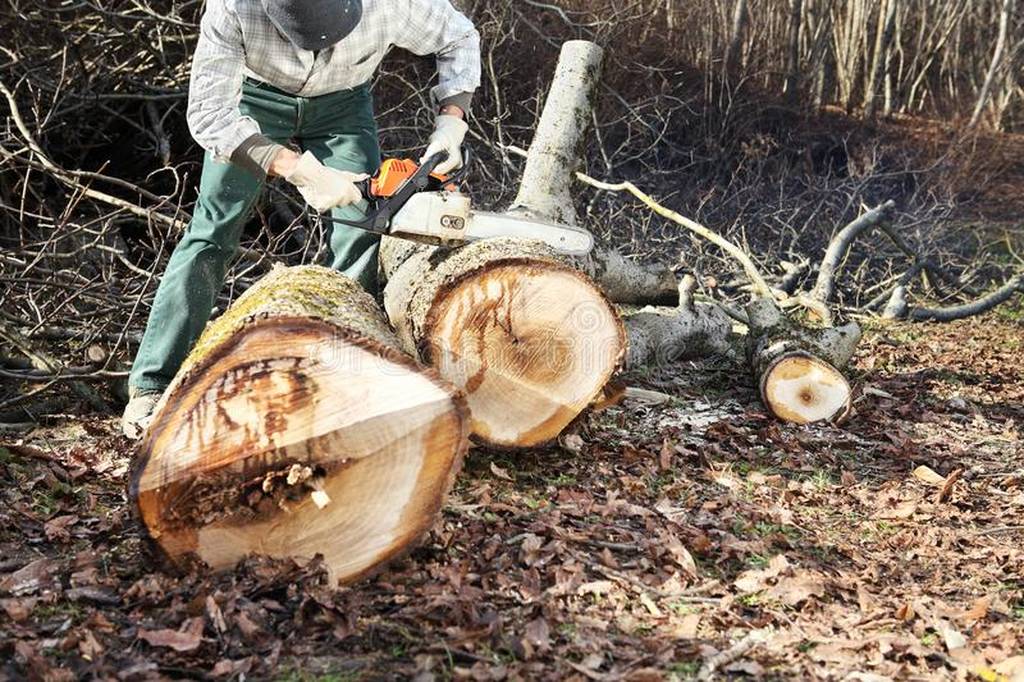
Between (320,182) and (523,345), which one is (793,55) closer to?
(523,345)

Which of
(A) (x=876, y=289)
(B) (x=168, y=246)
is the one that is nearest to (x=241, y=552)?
(B) (x=168, y=246)

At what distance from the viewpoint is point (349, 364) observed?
2.69m

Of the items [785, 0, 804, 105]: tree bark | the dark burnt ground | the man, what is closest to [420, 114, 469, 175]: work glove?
the man

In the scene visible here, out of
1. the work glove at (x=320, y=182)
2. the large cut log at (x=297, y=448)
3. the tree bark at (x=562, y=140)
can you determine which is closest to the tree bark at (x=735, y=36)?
the tree bark at (x=562, y=140)

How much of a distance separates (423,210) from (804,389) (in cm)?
196

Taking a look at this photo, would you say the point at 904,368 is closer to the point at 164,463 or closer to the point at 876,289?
the point at 876,289

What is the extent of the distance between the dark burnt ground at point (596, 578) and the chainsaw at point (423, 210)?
790mm

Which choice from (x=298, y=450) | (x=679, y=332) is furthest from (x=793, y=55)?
(x=298, y=450)

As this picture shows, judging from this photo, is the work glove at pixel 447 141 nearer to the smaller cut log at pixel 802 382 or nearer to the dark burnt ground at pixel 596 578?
the dark burnt ground at pixel 596 578

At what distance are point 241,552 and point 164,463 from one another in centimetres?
30

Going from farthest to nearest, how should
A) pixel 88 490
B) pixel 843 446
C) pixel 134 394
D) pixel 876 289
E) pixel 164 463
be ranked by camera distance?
pixel 876 289, pixel 843 446, pixel 134 394, pixel 88 490, pixel 164 463

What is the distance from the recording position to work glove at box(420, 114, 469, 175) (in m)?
3.63

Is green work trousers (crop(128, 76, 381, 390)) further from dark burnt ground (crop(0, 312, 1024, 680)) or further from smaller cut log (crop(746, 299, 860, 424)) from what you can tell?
smaller cut log (crop(746, 299, 860, 424))

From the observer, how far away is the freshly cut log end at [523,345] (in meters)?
3.54
